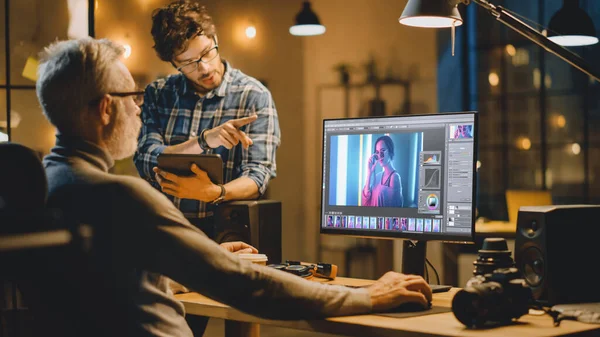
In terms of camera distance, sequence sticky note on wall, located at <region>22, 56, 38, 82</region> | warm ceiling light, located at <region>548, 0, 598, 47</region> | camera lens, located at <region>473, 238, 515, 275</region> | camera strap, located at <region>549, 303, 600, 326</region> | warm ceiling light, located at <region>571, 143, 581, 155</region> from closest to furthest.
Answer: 1. camera strap, located at <region>549, 303, 600, 326</region>
2. camera lens, located at <region>473, 238, 515, 275</region>
3. sticky note on wall, located at <region>22, 56, 38, 82</region>
4. warm ceiling light, located at <region>548, 0, 598, 47</region>
5. warm ceiling light, located at <region>571, 143, 581, 155</region>

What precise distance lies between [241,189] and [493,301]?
1.34 meters

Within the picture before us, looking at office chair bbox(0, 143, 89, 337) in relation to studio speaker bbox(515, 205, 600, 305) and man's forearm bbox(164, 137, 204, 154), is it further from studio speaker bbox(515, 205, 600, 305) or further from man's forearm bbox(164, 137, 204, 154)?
man's forearm bbox(164, 137, 204, 154)

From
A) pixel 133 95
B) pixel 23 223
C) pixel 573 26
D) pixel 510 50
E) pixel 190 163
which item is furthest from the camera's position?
pixel 510 50

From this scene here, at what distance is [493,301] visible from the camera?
1.74m

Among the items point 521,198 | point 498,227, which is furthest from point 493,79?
point 498,227

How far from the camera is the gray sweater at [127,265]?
1496 mm

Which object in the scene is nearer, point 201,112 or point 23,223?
point 23,223

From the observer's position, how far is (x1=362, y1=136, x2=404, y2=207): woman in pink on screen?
2.38 meters

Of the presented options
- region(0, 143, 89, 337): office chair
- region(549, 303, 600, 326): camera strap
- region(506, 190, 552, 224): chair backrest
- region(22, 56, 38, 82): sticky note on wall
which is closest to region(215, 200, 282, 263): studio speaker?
region(549, 303, 600, 326): camera strap

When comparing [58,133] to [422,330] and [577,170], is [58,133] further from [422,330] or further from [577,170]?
[577,170]

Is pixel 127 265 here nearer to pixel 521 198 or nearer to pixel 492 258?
pixel 492 258

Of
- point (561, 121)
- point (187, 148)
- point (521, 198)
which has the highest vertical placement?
point (561, 121)

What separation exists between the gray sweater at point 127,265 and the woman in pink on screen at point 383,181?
32.0 inches

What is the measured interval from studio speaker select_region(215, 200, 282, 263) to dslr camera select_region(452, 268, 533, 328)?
1.02 m
